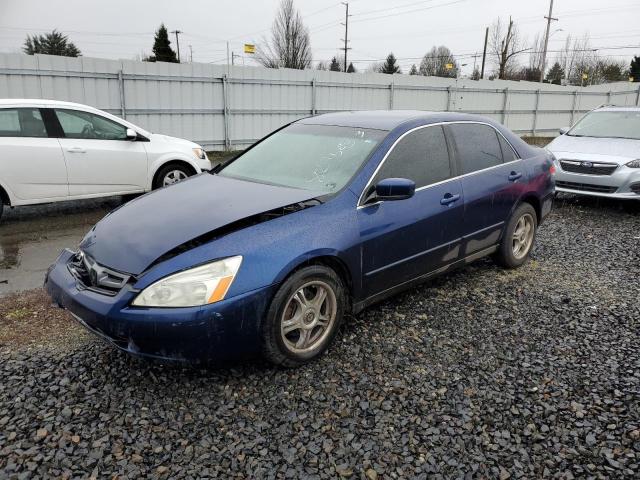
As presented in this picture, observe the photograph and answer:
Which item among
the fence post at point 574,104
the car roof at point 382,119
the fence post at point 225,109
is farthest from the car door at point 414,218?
the fence post at point 574,104

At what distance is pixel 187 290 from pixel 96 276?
0.66 meters

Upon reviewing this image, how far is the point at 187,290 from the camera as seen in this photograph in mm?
2654

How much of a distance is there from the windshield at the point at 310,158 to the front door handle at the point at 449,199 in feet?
2.29

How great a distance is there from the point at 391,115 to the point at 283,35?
35.5 m

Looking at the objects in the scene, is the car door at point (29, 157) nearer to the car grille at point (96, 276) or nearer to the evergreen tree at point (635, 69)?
the car grille at point (96, 276)

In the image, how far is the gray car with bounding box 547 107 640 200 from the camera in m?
7.34

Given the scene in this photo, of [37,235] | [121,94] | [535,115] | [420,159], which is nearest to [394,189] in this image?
[420,159]

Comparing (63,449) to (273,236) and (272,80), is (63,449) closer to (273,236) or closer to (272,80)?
(273,236)

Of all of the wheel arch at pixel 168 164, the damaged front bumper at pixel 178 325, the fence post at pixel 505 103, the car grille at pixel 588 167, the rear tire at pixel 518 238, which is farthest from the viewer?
the fence post at pixel 505 103

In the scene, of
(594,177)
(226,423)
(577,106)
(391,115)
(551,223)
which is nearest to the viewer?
(226,423)

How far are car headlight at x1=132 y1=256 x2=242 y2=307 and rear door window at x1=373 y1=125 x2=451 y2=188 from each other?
4.56ft

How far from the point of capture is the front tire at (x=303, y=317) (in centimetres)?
288

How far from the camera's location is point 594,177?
7.58 meters

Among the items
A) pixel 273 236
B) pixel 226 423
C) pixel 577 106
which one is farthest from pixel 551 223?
pixel 577 106
